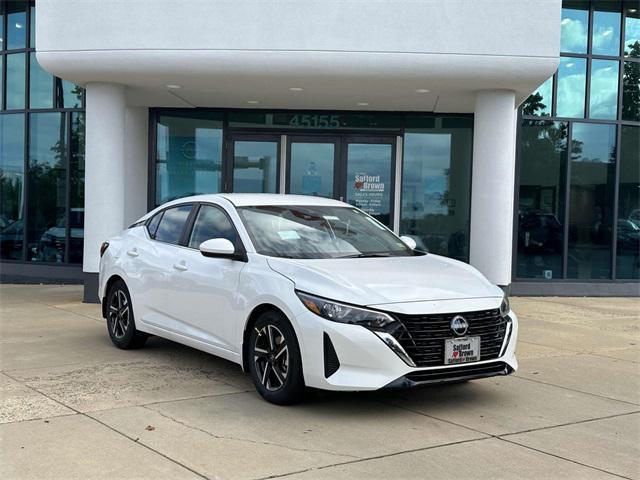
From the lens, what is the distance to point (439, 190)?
46.1 ft

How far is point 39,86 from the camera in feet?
48.5

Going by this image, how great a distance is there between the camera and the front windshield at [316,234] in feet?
20.1

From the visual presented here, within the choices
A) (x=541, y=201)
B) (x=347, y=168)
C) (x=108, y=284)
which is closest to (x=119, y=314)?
(x=108, y=284)

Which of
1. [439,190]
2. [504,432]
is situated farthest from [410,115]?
[504,432]

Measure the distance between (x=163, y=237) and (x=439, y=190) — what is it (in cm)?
788

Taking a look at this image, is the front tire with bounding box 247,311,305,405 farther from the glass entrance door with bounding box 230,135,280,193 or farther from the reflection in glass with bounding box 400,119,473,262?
the reflection in glass with bounding box 400,119,473,262

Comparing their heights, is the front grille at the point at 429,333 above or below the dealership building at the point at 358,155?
below

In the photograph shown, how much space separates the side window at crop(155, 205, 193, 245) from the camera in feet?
23.1

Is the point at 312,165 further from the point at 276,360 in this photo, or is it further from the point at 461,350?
the point at 461,350

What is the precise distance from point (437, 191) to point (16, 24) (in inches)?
366

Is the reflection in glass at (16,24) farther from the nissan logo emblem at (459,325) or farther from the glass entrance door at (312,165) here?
the nissan logo emblem at (459,325)

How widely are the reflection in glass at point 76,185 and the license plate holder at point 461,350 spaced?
10723 mm

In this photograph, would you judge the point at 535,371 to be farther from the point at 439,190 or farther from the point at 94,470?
the point at 439,190

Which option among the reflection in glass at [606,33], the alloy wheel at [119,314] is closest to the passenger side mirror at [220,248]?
the alloy wheel at [119,314]
